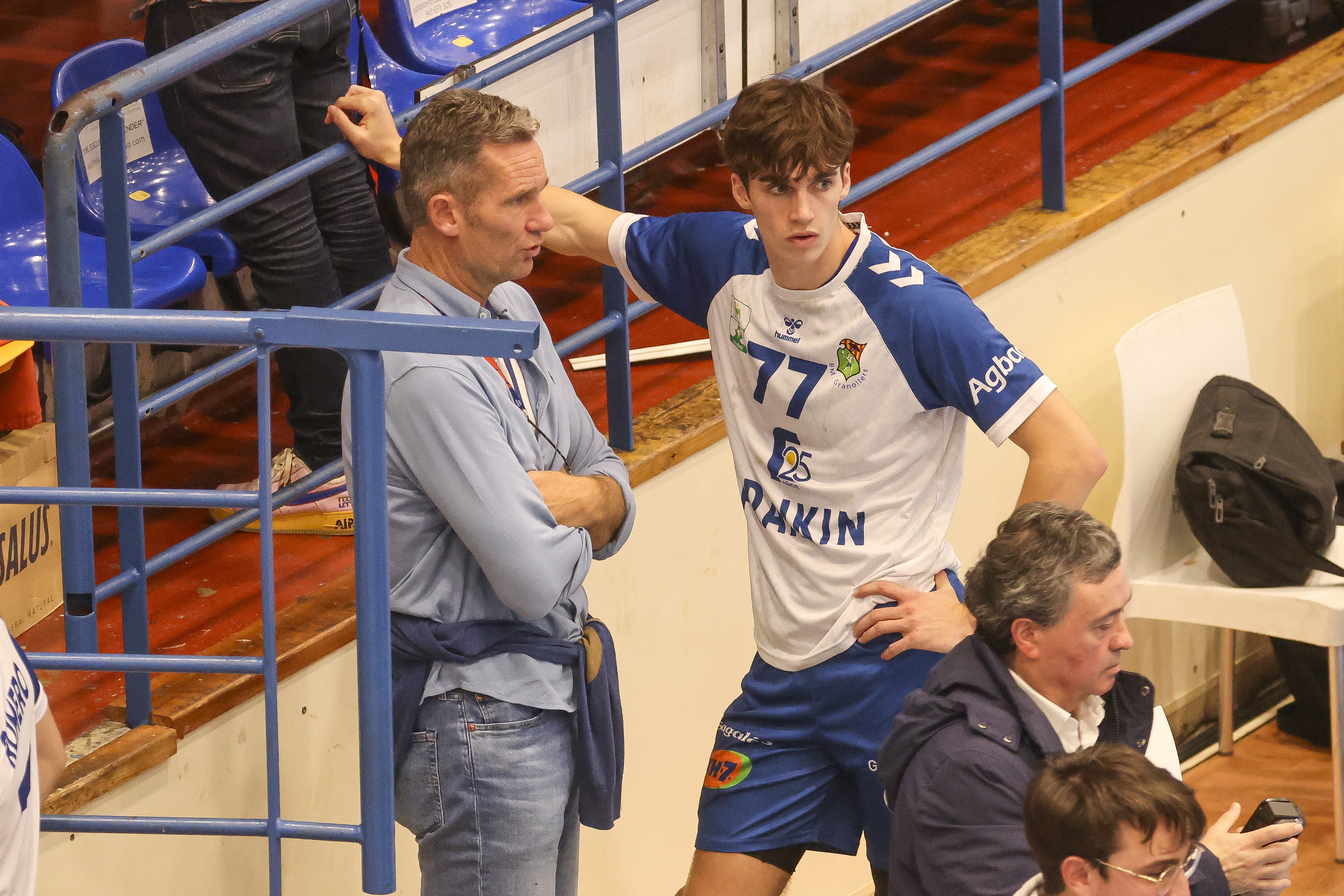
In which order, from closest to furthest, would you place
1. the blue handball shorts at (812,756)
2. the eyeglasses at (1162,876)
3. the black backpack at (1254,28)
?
the eyeglasses at (1162,876), the blue handball shorts at (812,756), the black backpack at (1254,28)

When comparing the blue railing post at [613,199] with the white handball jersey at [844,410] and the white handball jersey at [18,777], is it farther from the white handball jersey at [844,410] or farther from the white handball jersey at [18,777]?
the white handball jersey at [18,777]

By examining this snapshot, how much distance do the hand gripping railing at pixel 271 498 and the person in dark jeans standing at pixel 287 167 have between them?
0.96 m

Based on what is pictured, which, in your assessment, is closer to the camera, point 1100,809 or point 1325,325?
→ point 1100,809

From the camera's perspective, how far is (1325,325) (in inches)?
187

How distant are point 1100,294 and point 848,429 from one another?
1.72 metres

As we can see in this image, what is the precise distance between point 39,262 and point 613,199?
1151 mm

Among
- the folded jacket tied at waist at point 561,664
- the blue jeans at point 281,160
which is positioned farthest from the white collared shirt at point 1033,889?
the blue jeans at point 281,160

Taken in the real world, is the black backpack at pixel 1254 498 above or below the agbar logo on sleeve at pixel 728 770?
below

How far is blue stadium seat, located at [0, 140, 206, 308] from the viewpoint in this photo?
3211 mm

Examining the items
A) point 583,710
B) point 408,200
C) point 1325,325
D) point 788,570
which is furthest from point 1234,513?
→ point 408,200

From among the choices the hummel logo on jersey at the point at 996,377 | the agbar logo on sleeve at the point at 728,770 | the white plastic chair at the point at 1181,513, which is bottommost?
the white plastic chair at the point at 1181,513

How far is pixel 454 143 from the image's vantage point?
225 centimetres

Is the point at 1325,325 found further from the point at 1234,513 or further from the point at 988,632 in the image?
the point at 988,632

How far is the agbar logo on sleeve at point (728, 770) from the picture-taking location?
8.64 ft
